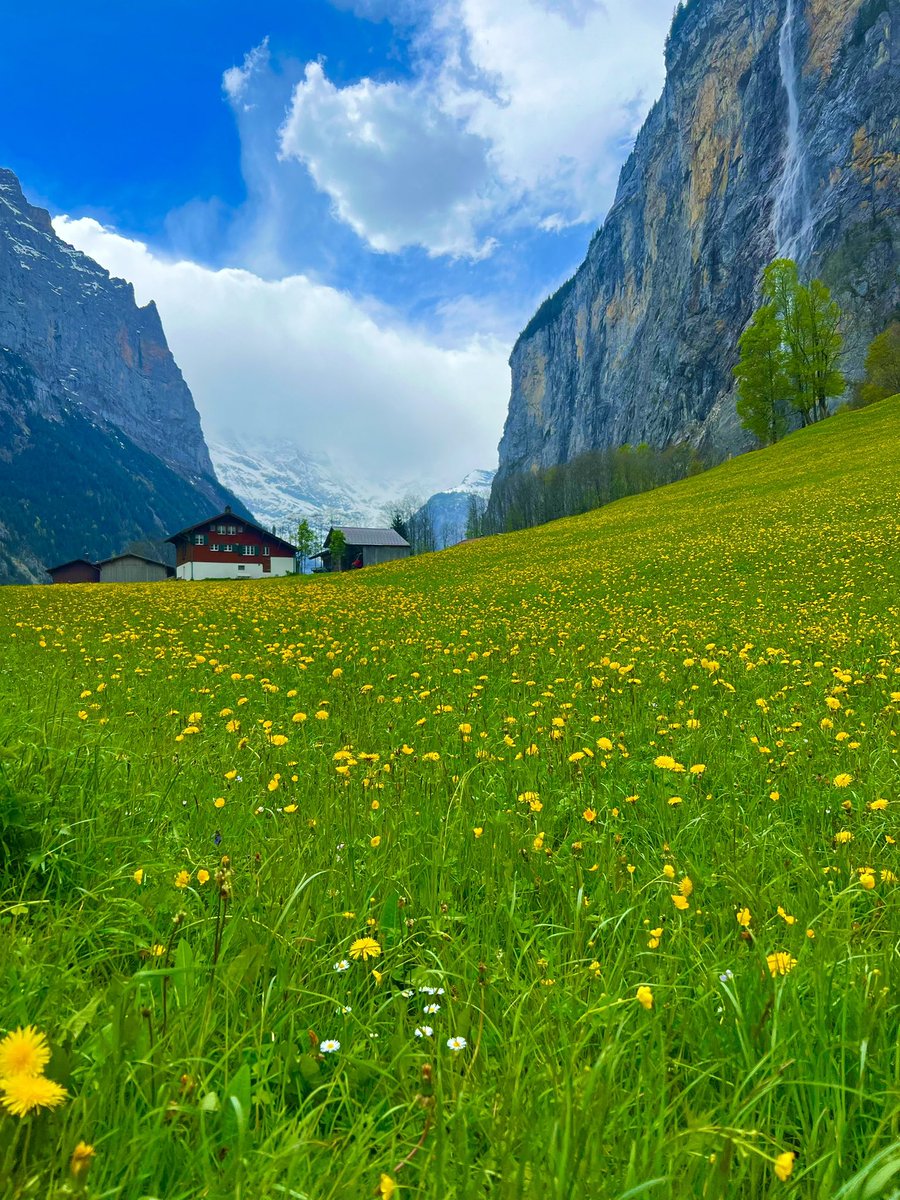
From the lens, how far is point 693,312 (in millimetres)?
133000

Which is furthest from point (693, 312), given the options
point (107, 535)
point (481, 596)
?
point (107, 535)

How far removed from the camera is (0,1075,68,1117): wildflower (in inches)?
41.9

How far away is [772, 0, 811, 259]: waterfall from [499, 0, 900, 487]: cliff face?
36 centimetres

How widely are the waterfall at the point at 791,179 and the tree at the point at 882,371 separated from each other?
191 feet

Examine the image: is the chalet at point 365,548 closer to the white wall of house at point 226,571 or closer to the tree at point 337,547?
the tree at point 337,547

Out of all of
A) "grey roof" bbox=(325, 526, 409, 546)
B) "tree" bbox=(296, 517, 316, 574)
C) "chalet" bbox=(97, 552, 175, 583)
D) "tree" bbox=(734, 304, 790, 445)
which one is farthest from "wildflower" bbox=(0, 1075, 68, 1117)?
"tree" bbox=(296, 517, 316, 574)

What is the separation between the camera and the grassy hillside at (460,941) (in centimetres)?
134

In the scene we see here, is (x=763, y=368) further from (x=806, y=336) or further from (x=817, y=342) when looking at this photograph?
(x=817, y=342)

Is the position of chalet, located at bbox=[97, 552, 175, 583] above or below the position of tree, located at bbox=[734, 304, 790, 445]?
below

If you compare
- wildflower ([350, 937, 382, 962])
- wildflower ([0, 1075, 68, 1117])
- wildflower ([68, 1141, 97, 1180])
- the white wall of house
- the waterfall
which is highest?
the waterfall

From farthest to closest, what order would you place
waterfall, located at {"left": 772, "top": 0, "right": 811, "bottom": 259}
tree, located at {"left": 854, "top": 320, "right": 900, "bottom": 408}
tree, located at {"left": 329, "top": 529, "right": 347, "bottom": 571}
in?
waterfall, located at {"left": 772, "top": 0, "right": 811, "bottom": 259}, tree, located at {"left": 329, "top": 529, "right": 347, "bottom": 571}, tree, located at {"left": 854, "top": 320, "right": 900, "bottom": 408}

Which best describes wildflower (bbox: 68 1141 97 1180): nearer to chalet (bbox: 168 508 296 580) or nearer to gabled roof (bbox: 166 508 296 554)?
gabled roof (bbox: 166 508 296 554)

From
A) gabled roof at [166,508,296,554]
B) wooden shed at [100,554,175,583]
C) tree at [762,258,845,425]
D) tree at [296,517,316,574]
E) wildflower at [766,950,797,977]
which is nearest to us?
wildflower at [766,950,797,977]

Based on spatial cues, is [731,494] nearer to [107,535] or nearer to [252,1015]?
[252,1015]
